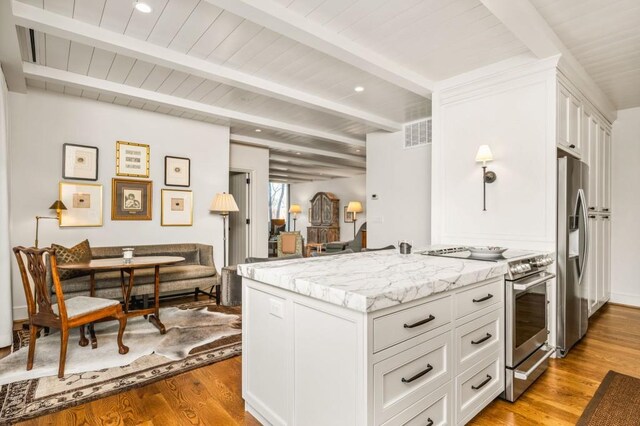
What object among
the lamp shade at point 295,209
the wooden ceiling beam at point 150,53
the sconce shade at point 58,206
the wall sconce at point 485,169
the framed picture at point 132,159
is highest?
the wooden ceiling beam at point 150,53

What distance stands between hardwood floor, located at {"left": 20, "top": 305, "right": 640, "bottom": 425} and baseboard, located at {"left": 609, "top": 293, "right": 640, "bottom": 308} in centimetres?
218

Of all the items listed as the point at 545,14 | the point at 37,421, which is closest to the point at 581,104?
the point at 545,14

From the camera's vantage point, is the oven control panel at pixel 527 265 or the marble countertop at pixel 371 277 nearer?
the marble countertop at pixel 371 277

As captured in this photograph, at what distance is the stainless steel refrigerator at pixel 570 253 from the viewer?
9.20 ft

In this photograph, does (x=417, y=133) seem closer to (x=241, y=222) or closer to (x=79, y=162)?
(x=241, y=222)

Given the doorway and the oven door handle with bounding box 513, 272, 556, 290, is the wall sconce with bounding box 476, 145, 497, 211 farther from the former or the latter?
the doorway

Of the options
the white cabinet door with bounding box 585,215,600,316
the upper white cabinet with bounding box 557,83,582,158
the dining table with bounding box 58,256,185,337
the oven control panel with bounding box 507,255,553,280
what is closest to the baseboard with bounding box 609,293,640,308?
the white cabinet door with bounding box 585,215,600,316

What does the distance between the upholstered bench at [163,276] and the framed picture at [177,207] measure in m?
0.40

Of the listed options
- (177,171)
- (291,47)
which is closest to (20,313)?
(177,171)

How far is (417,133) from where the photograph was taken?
206 inches

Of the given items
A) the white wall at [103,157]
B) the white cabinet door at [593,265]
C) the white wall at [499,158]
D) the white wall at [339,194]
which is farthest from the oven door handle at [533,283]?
the white wall at [339,194]

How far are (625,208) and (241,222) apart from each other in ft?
19.9

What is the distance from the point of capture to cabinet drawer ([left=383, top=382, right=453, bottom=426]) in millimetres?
1419

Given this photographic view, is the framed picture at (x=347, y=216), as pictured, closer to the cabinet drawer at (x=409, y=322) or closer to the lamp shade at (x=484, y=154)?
the lamp shade at (x=484, y=154)
